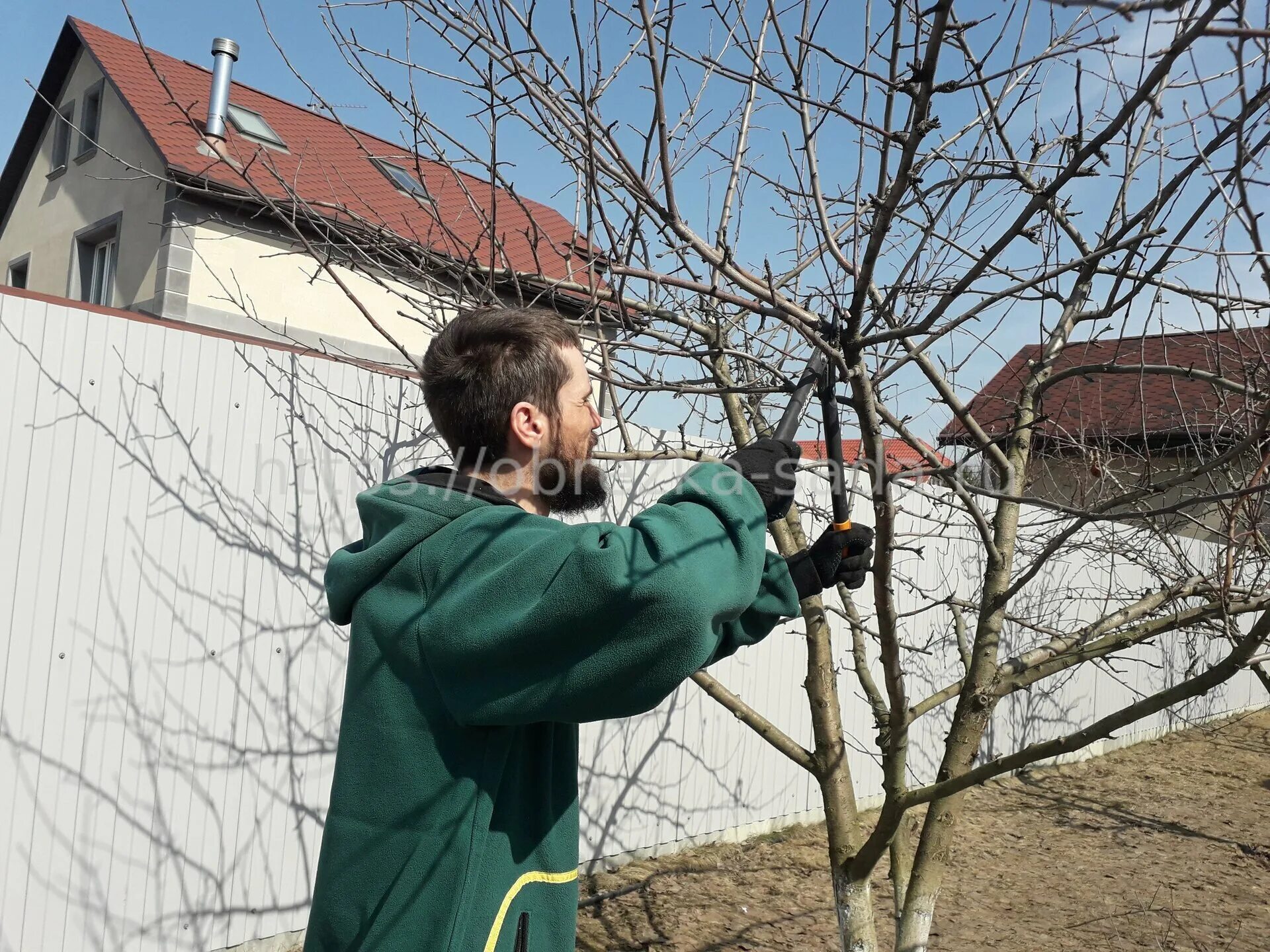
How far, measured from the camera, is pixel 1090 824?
6250 mm

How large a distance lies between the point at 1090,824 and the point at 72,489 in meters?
5.99

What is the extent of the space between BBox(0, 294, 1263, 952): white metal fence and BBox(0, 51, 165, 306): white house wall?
860 cm

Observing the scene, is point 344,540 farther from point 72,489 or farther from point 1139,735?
point 1139,735

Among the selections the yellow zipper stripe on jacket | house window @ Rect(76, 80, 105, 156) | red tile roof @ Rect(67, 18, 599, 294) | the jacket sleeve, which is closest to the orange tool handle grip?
the jacket sleeve

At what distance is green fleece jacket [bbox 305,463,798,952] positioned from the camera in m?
1.24

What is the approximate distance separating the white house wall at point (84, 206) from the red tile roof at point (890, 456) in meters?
9.08

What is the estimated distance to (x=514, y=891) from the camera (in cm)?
142

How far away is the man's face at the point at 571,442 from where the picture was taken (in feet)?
5.35

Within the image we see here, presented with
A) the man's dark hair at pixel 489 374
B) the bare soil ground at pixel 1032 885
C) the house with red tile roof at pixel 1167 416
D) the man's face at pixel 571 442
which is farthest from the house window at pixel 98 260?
the man's face at pixel 571 442

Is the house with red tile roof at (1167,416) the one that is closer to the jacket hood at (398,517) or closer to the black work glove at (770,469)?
the black work glove at (770,469)

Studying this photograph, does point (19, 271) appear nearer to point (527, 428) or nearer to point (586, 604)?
point (527, 428)

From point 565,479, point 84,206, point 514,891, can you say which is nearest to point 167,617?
point 565,479

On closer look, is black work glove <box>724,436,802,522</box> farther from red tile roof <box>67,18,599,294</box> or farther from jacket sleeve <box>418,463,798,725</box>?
red tile roof <box>67,18,599,294</box>

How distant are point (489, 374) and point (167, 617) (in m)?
2.09
